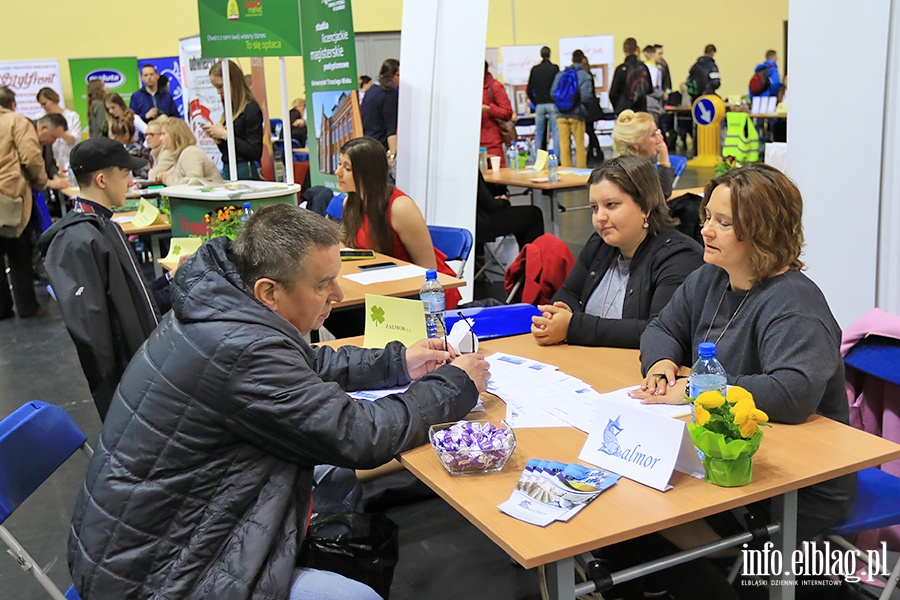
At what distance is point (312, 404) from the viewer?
5.35 feet

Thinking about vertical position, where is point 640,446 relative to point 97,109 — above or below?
below

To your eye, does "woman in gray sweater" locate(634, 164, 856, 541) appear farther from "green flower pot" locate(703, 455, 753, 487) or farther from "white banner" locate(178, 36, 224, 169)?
"white banner" locate(178, 36, 224, 169)

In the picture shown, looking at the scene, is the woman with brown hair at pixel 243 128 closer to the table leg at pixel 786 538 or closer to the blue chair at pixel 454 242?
the blue chair at pixel 454 242

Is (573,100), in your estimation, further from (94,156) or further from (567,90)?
(94,156)

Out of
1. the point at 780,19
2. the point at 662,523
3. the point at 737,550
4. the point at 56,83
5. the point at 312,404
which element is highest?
the point at 780,19

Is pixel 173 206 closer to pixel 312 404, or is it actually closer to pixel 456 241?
pixel 456 241

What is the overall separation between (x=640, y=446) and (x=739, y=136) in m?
9.61

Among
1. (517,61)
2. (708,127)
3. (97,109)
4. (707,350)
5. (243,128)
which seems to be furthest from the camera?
(517,61)

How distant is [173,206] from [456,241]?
1522 mm

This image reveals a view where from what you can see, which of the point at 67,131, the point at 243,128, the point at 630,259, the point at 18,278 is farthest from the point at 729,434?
the point at 67,131

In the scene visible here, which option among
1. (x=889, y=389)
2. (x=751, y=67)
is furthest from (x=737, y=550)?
(x=751, y=67)

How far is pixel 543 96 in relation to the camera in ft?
40.1

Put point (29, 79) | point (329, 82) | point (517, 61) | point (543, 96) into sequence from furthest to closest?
1. point (517, 61)
2. point (543, 96)
3. point (29, 79)
4. point (329, 82)

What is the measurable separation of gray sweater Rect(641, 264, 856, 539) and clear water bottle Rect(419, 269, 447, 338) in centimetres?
75
